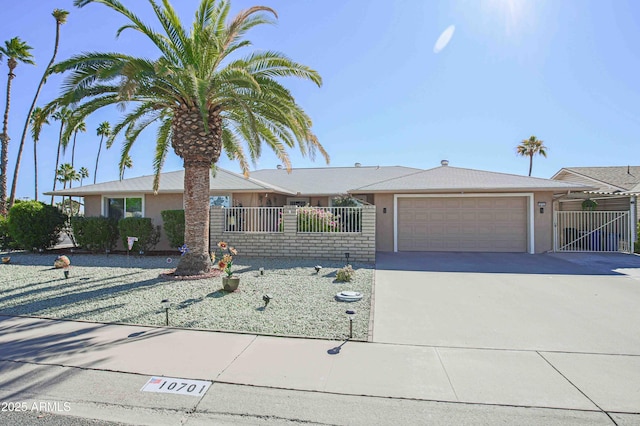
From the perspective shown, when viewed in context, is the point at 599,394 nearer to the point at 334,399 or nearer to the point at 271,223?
the point at 334,399

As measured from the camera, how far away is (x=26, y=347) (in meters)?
5.00

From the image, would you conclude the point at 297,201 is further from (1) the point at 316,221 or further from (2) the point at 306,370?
(2) the point at 306,370

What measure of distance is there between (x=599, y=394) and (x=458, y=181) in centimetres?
1281

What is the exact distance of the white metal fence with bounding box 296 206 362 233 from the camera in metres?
13.0

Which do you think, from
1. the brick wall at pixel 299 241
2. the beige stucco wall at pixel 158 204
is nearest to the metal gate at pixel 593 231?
the brick wall at pixel 299 241

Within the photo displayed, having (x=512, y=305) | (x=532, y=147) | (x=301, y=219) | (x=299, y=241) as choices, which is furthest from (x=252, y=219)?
(x=532, y=147)

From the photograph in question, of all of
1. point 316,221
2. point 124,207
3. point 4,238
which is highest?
point 124,207

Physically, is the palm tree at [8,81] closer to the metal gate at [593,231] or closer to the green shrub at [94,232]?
the green shrub at [94,232]

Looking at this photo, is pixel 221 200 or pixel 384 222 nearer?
pixel 384 222

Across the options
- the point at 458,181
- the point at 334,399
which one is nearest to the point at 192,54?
the point at 334,399

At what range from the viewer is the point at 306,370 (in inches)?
167

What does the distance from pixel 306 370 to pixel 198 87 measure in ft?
21.0

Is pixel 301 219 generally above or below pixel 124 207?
below

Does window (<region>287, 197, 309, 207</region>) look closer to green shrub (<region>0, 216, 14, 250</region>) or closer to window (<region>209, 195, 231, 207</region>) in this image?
window (<region>209, 195, 231, 207</region>)
